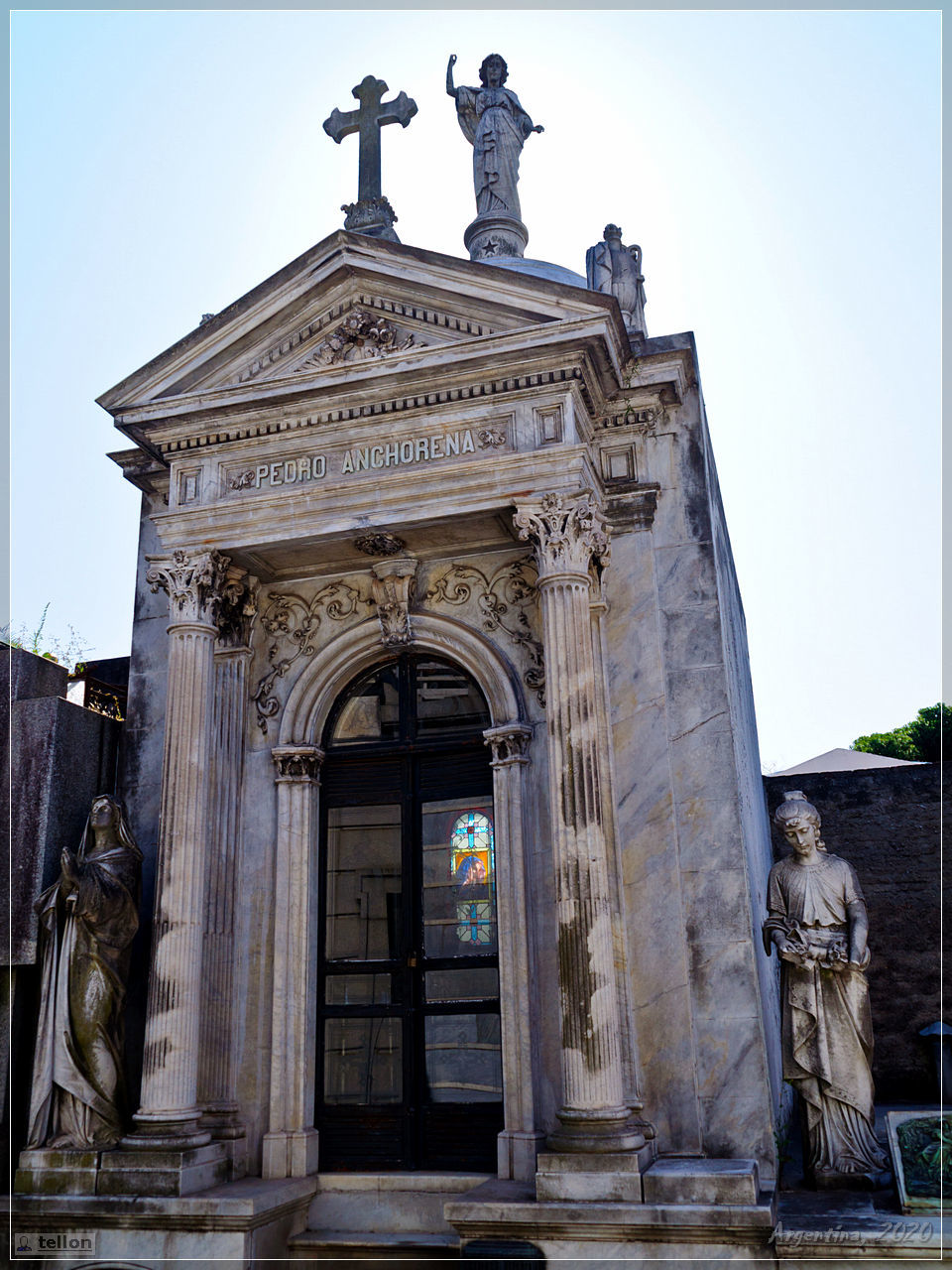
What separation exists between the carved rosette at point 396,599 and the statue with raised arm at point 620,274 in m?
3.10

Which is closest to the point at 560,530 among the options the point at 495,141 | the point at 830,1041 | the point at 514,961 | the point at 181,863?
the point at 514,961

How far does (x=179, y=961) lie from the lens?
312 inches

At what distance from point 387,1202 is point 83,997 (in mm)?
2657

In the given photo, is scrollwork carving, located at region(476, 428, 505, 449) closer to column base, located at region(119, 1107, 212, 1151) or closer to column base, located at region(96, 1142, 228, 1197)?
column base, located at region(119, 1107, 212, 1151)

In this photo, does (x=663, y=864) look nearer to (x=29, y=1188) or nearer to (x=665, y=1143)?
(x=665, y=1143)

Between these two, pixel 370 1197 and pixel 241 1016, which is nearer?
pixel 370 1197

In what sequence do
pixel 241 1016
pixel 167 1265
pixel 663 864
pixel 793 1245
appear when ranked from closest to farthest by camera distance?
pixel 793 1245 → pixel 167 1265 → pixel 663 864 → pixel 241 1016

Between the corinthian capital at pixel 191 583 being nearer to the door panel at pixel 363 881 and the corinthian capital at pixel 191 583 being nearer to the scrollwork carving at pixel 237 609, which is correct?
the scrollwork carving at pixel 237 609

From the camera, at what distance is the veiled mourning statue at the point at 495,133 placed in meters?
11.5

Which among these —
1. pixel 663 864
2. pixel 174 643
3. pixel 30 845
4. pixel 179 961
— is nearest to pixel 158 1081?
pixel 179 961

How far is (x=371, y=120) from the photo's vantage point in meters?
9.98

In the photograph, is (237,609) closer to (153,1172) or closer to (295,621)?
(295,621)

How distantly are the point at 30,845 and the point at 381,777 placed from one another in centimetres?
286

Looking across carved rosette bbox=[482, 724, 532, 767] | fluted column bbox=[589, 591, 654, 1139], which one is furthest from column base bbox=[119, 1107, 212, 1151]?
carved rosette bbox=[482, 724, 532, 767]
